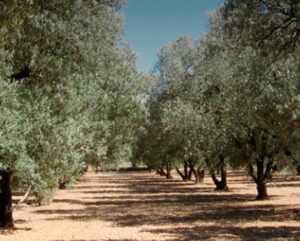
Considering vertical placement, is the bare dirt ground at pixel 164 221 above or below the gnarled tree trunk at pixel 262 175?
below

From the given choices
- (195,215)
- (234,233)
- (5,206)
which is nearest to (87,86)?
(5,206)

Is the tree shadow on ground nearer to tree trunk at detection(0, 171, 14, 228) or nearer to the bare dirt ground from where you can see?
the bare dirt ground

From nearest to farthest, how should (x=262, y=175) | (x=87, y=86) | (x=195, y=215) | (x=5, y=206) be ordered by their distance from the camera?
(x=87, y=86)
(x=5, y=206)
(x=195, y=215)
(x=262, y=175)

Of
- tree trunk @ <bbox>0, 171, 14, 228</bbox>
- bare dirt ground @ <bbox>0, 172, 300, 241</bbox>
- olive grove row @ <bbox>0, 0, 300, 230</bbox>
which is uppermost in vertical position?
olive grove row @ <bbox>0, 0, 300, 230</bbox>

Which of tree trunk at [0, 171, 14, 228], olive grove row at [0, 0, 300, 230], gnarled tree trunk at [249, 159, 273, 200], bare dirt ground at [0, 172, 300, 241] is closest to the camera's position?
olive grove row at [0, 0, 300, 230]

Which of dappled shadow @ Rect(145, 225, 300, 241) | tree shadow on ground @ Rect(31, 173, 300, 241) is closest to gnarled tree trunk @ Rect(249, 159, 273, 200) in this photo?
tree shadow on ground @ Rect(31, 173, 300, 241)

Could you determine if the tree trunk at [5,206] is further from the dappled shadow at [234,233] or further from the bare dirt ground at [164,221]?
the dappled shadow at [234,233]

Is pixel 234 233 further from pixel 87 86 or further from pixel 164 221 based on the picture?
pixel 87 86

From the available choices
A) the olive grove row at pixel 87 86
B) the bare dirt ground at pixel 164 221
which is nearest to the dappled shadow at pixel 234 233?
the bare dirt ground at pixel 164 221

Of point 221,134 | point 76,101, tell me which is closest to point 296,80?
point 76,101

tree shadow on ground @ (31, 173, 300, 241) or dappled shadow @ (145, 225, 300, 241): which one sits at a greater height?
tree shadow on ground @ (31, 173, 300, 241)

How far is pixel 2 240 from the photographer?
1886 centimetres

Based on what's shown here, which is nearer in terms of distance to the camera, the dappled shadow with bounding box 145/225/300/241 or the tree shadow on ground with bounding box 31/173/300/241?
the dappled shadow with bounding box 145/225/300/241

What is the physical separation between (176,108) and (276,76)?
21595mm
